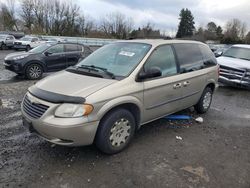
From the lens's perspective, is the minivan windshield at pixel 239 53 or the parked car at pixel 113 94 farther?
the minivan windshield at pixel 239 53

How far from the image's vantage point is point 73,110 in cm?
333

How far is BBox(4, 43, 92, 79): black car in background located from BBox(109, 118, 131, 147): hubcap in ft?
20.0

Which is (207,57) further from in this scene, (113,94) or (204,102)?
(113,94)

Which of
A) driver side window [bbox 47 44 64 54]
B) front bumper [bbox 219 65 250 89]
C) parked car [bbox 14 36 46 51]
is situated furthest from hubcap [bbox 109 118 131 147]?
parked car [bbox 14 36 46 51]

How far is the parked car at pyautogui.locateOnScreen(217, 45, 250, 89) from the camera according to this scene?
9.24 m

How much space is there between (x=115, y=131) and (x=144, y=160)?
0.63m

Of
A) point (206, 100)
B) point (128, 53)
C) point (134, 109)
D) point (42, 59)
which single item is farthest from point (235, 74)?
point (42, 59)

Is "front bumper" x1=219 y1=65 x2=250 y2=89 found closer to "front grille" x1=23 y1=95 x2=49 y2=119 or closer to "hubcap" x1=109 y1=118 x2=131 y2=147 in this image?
"hubcap" x1=109 y1=118 x2=131 y2=147

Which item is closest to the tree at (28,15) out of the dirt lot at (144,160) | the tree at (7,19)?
the tree at (7,19)

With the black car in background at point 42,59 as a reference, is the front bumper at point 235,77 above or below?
below

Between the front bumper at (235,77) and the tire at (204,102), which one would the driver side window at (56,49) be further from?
the tire at (204,102)

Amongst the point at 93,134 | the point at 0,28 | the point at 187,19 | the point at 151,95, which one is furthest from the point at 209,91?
the point at 187,19

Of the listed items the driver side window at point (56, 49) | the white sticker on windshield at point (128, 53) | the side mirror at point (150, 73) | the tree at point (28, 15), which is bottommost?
the side mirror at point (150, 73)

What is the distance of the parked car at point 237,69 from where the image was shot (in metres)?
9.24
